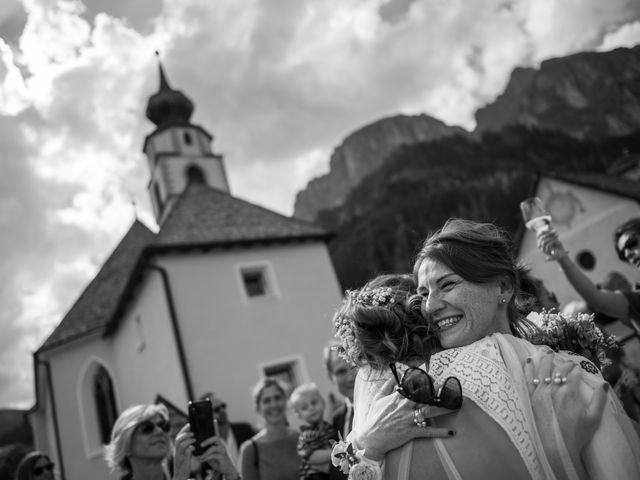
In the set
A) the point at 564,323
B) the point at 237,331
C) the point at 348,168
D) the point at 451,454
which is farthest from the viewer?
the point at 348,168

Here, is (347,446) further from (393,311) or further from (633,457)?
(633,457)

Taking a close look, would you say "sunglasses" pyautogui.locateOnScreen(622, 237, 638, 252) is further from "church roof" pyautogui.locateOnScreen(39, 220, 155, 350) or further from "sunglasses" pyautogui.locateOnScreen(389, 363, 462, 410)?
"church roof" pyautogui.locateOnScreen(39, 220, 155, 350)

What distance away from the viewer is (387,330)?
194 centimetres

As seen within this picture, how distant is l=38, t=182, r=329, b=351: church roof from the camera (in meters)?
15.0

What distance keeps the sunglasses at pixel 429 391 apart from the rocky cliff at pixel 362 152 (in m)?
88.6

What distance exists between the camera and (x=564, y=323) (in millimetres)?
2066

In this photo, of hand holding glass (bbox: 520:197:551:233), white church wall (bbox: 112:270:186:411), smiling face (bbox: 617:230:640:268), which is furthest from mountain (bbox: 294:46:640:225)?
hand holding glass (bbox: 520:197:551:233)

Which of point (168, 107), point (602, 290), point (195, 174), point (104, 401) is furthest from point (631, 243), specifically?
point (168, 107)

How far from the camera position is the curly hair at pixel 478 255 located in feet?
5.76

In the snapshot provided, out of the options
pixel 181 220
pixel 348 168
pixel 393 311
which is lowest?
pixel 393 311

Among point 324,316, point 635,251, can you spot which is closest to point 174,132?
Answer: point 324,316

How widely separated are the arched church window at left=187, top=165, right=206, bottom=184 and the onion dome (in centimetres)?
424

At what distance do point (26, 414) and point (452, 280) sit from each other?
Answer: 28.7 meters

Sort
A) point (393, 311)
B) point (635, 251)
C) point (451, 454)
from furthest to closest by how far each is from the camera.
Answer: point (635, 251) < point (393, 311) < point (451, 454)
